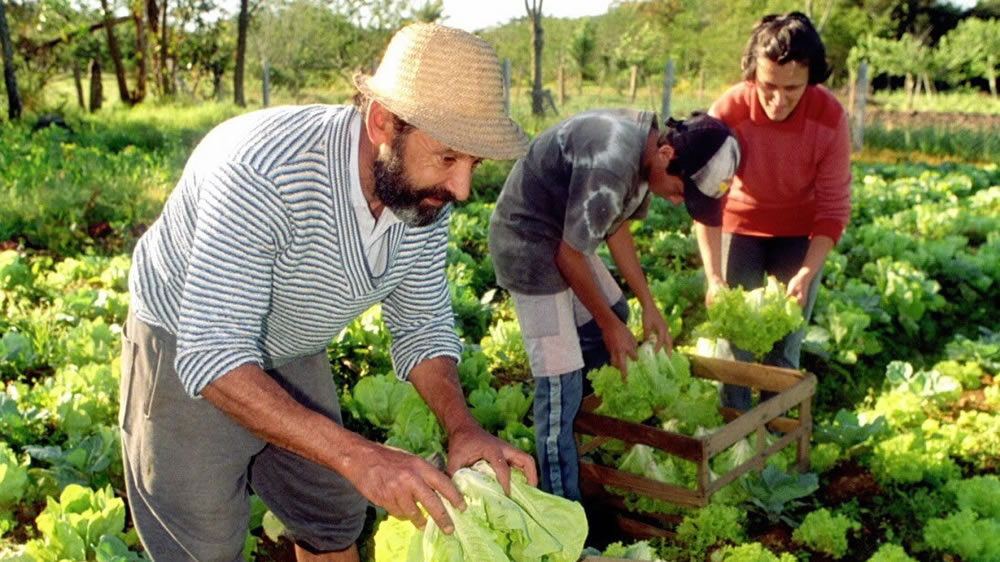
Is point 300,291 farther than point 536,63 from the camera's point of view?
No

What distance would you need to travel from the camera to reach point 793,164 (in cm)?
430

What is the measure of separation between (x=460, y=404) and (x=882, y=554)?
1935 mm

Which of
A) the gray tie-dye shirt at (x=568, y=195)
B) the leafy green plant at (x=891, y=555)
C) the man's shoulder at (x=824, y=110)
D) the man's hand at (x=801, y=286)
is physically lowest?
the leafy green plant at (x=891, y=555)

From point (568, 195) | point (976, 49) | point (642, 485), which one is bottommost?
point (642, 485)

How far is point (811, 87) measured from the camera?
13.9 feet

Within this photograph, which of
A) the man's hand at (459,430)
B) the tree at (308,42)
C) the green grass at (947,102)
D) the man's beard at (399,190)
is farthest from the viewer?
the tree at (308,42)

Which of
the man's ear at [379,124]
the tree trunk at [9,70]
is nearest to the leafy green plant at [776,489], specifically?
the man's ear at [379,124]

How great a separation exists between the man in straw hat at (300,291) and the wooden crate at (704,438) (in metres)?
1.30

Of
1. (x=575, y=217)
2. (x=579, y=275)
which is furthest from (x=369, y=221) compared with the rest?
(x=579, y=275)

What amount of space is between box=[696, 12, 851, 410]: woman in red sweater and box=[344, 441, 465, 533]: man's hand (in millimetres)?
2731

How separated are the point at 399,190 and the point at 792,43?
7.73ft

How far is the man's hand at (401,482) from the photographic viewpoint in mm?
1863

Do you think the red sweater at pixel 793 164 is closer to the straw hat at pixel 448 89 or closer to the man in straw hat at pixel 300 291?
the man in straw hat at pixel 300 291

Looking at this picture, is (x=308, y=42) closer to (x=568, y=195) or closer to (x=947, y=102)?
(x=947, y=102)
